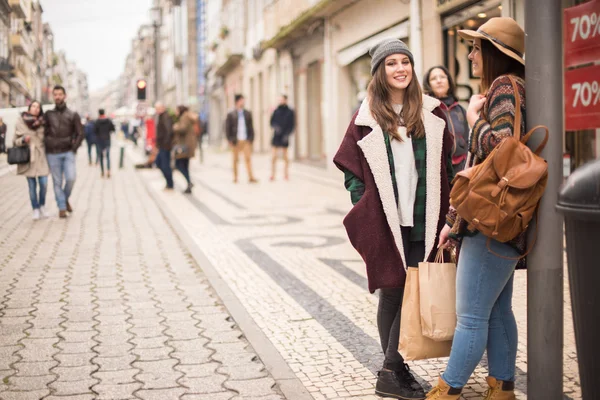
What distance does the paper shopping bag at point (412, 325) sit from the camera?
394cm

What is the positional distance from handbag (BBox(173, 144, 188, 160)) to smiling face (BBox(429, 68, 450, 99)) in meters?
10.4

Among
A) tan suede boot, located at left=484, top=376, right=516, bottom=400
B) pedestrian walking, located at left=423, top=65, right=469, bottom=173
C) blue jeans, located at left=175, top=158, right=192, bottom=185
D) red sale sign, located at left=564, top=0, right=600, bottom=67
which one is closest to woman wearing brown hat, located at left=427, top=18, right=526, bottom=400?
tan suede boot, located at left=484, top=376, right=516, bottom=400

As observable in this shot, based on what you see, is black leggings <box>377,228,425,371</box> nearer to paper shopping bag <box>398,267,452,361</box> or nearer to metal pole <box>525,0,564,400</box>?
paper shopping bag <box>398,267,452,361</box>

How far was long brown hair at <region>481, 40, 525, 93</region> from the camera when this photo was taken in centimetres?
372

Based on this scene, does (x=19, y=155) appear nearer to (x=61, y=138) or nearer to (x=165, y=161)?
(x=61, y=138)

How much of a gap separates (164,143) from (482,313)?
1468cm

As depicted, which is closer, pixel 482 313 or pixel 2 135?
pixel 482 313

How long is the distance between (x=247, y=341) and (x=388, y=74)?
2.11 m

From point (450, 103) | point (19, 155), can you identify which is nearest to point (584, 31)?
point (450, 103)

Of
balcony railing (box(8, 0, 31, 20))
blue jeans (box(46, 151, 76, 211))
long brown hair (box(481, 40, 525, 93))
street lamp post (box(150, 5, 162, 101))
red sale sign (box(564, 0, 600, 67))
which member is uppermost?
balcony railing (box(8, 0, 31, 20))

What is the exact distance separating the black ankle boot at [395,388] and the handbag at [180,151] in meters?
13.5

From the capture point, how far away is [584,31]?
758cm

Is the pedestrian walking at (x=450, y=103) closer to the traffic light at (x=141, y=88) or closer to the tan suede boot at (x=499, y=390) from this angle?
the tan suede boot at (x=499, y=390)

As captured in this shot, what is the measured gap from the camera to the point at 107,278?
7.72 m
